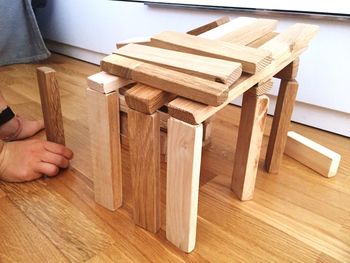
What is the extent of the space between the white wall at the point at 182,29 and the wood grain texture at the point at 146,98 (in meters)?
0.55

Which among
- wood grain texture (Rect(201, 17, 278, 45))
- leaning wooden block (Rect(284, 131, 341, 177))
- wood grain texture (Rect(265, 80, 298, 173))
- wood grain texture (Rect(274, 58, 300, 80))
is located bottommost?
leaning wooden block (Rect(284, 131, 341, 177))

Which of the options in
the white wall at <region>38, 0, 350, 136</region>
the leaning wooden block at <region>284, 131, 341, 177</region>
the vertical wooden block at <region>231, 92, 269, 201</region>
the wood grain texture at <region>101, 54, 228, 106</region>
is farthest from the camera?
the white wall at <region>38, 0, 350, 136</region>

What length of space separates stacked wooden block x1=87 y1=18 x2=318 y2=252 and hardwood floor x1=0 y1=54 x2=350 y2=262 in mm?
31

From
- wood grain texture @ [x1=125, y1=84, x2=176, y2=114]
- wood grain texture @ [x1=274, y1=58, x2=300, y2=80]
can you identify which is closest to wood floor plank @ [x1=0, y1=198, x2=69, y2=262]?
wood grain texture @ [x1=125, y1=84, x2=176, y2=114]

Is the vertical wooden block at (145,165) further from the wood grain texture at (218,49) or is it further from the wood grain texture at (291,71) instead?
the wood grain texture at (291,71)

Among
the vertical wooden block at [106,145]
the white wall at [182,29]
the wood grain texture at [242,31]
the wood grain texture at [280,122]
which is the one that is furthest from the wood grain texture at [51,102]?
the white wall at [182,29]

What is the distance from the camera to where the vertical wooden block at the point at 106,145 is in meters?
0.46

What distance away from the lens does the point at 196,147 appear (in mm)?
386

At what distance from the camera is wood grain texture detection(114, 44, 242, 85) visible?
39cm

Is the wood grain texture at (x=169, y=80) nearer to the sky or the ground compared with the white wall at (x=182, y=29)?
nearer to the sky

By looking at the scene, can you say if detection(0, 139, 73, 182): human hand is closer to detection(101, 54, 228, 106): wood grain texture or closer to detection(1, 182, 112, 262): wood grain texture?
detection(1, 182, 112, 262): wood grain texture

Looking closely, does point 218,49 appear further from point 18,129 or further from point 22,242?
point 18,129

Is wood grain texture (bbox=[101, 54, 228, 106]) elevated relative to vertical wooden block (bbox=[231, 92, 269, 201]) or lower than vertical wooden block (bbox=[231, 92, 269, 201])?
elevated

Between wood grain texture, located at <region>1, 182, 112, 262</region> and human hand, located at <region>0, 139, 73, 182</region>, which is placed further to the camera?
human hand, located at <region>0, 139, 73, 182</region>
